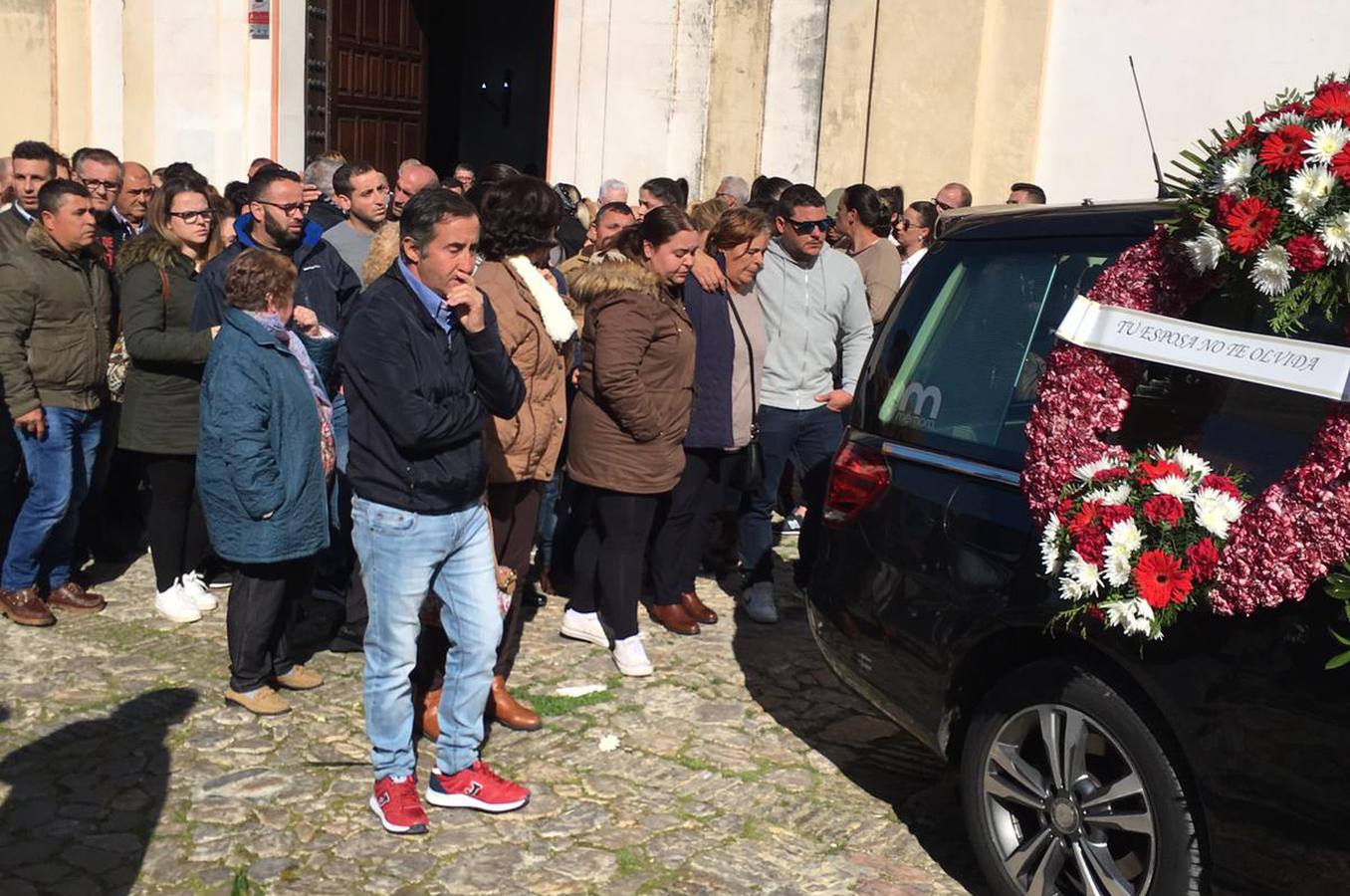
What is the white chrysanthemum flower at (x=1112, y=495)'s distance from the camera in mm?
3891

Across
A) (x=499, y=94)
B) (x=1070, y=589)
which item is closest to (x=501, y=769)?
(x=1070, y=589)

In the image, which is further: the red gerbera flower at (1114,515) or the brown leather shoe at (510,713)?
the brown leather shoe at (510,713)

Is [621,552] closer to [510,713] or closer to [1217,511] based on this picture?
[510,713]

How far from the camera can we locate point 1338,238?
354cm

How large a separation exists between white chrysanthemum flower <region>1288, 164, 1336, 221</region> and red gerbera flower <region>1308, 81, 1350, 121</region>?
0.15m

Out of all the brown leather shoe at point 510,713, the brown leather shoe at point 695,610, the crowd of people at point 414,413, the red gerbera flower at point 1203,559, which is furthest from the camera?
the brown leather shoe at point 695,610

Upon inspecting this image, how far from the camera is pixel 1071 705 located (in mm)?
4039

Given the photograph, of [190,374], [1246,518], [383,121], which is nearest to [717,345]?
[190,374]

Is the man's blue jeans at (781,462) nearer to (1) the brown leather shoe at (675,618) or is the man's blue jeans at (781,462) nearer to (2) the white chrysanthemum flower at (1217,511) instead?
(1) the brown leather shoe at (675,618)

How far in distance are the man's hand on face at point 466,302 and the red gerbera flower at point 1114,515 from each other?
189cm

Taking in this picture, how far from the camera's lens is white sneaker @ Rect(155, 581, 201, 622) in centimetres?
678

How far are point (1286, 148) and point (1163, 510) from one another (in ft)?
3.03

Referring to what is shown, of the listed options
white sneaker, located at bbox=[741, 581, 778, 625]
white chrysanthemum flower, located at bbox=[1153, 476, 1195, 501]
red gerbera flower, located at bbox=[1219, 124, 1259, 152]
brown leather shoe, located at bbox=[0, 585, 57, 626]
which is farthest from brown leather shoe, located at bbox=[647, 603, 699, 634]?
red gerbera flower, located at bbox=[1219, 124, 1259, 152]

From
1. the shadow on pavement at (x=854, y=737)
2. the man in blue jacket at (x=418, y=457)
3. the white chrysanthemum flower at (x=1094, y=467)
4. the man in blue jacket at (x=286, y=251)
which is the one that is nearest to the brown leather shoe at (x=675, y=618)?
the shadow on pavement at (x=854, y=737)
